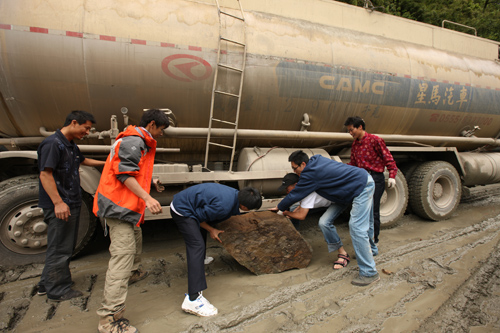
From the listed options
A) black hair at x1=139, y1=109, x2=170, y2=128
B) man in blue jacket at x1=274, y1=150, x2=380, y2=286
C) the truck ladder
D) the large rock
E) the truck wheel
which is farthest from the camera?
the truck wheel

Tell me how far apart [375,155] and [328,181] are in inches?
43.8

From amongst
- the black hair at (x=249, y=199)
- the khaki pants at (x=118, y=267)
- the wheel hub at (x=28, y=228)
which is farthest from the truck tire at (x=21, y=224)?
the black hair at (x=249, y=199)

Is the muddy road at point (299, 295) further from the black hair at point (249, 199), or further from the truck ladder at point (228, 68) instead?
the truck ladder at point (228, 68)

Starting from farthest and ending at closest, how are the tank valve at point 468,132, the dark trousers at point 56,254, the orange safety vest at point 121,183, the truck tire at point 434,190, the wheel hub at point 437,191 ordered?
the tank valve at point 468,132 → the wheel hub at point 437,191 → the truck tire at point 434,190 → the dark trousers at point 56,254 → the orange safety vest at point 121,183

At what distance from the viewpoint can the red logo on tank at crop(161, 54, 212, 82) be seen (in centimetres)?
322

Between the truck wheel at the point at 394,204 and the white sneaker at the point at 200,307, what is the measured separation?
334cm

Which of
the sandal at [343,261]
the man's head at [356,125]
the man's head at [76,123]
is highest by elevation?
the man's head at [356,125]

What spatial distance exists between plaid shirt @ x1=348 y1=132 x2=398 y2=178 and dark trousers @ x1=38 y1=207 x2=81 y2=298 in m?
3.31

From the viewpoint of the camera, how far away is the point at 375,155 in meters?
3.56

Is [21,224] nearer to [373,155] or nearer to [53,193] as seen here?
[53,193]

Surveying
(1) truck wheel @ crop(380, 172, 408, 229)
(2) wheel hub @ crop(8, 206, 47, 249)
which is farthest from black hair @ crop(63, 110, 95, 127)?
(1) truck wheel @ crop(380, 172, 408, 229)

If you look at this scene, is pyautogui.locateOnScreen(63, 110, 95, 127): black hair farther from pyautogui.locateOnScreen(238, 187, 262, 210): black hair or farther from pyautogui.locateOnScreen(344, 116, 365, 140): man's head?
pyautogui.locateOnScreen(344, 116, 365, 140): man's head

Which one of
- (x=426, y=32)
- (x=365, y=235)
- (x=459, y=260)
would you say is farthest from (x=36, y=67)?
(x=426, y=32)

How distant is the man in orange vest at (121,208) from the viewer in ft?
6.79
